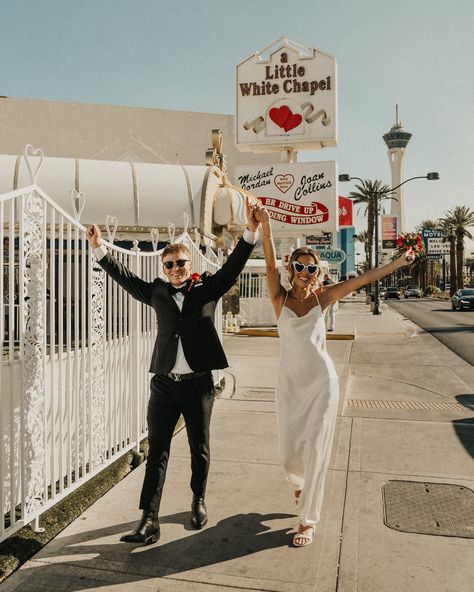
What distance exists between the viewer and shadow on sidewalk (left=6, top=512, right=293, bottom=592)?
321 centimetres

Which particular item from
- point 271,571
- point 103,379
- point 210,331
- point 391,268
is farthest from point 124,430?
point 391,268

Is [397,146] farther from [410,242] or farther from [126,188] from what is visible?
[410,242]

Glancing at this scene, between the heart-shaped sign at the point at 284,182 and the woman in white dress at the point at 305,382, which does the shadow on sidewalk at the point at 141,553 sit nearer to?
the woman in white dress at the point at 305,382

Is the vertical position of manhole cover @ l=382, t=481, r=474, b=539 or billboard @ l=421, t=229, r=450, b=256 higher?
billboard @ l=421, t=229, r=450, b=256

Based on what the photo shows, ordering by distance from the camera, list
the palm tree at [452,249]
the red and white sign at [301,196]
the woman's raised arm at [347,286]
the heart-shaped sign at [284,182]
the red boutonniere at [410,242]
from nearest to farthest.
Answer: the woman's raised arm at [347,286], the red boutonniere at [410,242], the red and white sign at [301,196], the heart-shaped sign at [284,182], the palm tree at [452,249]

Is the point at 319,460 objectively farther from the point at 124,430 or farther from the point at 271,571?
the point at 124,430

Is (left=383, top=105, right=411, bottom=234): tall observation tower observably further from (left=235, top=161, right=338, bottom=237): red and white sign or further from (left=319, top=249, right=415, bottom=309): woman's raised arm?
(left=319, top=249, right=415, bottom=309): woman's raised arm

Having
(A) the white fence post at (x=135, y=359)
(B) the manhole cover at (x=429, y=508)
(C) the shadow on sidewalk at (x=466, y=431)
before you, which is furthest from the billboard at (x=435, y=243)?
(B) the manhole cover at (x=429, y=508)

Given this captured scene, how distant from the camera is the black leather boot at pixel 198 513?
387cm

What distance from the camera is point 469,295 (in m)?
36.5

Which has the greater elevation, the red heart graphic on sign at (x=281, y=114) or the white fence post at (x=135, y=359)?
the red heart graphic on sign at (x=281, y=114)

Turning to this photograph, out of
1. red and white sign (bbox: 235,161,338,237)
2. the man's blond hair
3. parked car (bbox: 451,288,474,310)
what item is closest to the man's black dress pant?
the man's blond hair

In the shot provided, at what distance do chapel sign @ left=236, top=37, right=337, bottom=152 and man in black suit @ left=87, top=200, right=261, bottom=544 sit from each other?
15613 millimetres

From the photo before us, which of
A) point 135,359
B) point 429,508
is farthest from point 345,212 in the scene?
point 429,508
